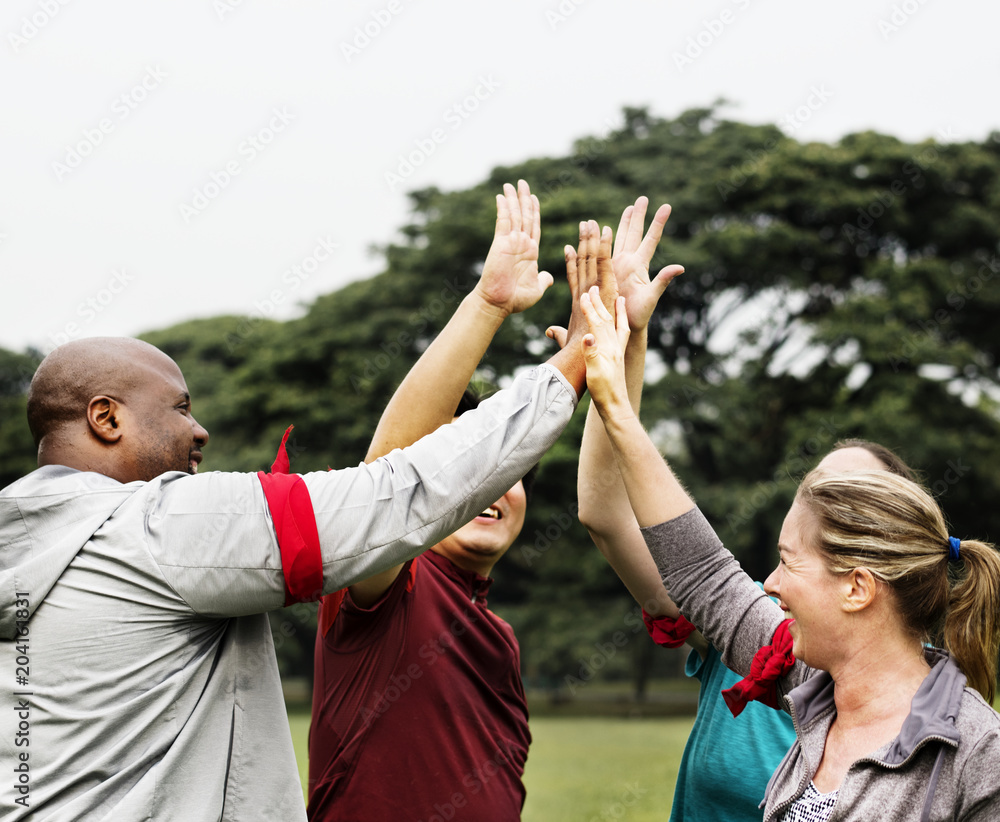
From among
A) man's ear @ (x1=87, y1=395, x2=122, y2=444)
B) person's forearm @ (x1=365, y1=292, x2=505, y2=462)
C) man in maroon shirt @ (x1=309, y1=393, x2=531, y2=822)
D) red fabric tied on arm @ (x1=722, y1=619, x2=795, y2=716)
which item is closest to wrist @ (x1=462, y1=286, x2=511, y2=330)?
person's forearm @ (x1=365, y1=292, x2=505, y2=462)

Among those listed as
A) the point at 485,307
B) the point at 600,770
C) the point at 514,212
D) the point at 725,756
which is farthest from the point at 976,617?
the point at 600,770

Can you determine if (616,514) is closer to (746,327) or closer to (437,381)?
(437,381)

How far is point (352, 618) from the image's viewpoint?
3.17 meters

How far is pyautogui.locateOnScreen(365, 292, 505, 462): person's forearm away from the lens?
8.98 ft

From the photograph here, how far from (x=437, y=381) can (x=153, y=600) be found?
96 cm

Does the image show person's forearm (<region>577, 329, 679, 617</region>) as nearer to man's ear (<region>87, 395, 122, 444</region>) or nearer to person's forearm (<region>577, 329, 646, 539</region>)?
person's forearm (<region>577, 329, 646, 539</region>)

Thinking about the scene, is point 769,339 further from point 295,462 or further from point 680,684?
point 680,684

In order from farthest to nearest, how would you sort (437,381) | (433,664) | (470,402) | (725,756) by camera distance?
(470,402) → (433,664) → (725,756) → (437,381)

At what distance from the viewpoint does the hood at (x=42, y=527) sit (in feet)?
7.04

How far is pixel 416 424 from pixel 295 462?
64.3 feet

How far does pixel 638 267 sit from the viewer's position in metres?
3.02

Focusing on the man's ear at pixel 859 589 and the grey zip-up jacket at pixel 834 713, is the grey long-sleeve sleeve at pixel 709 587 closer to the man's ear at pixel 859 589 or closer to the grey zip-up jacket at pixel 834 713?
the grey zip-up jacket at pixel 834 713

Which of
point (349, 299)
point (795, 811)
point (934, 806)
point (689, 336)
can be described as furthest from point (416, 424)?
point (349, 299)

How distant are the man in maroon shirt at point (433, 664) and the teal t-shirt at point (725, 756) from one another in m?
0.61
